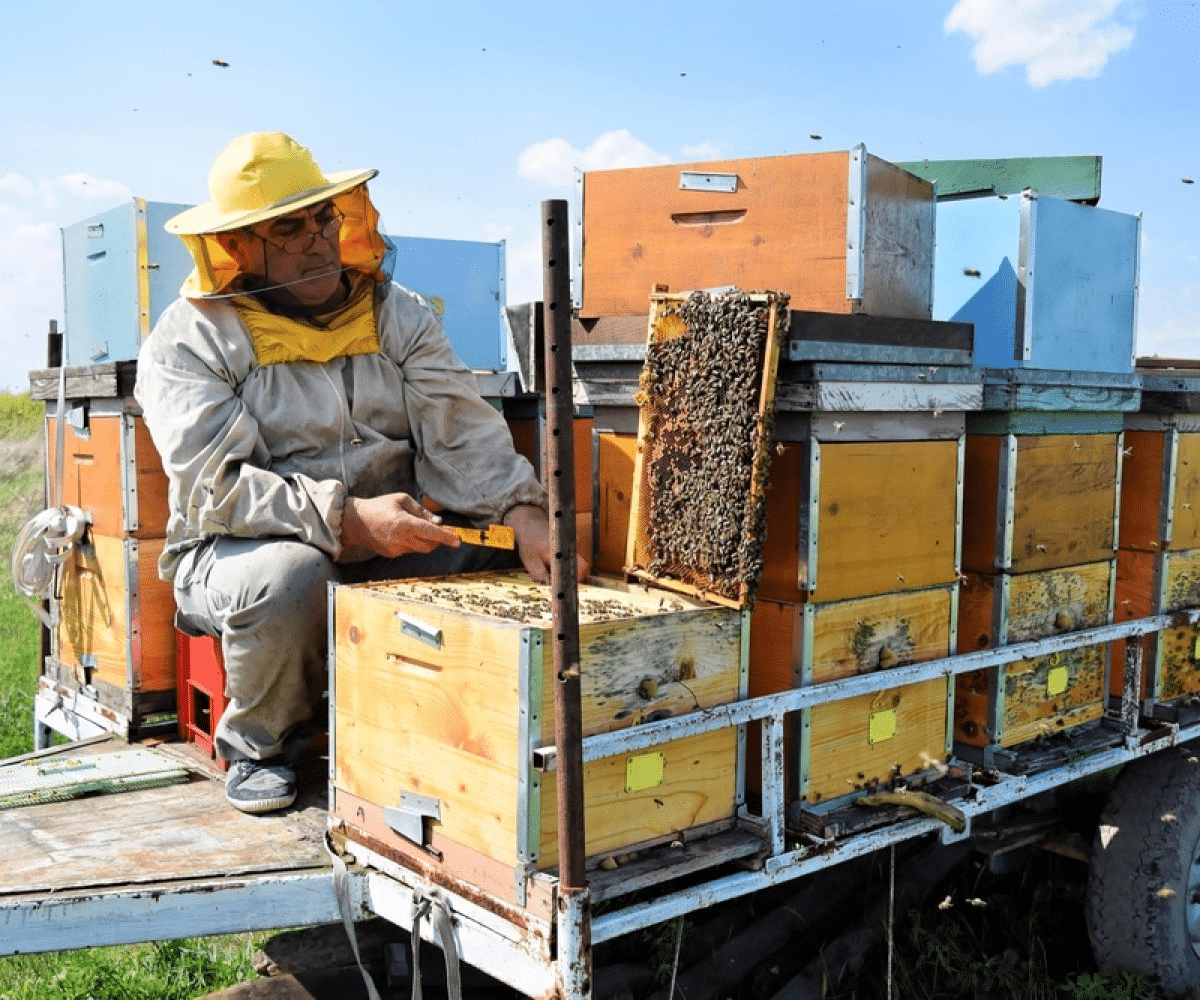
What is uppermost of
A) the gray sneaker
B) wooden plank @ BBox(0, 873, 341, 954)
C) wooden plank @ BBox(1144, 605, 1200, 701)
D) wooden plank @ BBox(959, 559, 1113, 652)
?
wooden plank @ BBox(959, 559, 1113, 652)

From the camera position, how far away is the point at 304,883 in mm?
2221

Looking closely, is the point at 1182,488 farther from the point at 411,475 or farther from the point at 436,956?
the point at 436,956

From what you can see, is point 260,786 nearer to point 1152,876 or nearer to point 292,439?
point 292,439

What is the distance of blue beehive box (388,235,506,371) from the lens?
5133mm

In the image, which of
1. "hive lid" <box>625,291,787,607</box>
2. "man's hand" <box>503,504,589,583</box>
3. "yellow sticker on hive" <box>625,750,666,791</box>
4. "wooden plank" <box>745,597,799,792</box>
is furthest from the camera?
"man's hand" <box>503,504,589,583</box>

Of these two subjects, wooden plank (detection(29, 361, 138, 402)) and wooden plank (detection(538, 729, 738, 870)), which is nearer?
wooden plank (detection(538, 729, 738, 870))

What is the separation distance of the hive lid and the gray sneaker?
0.91m

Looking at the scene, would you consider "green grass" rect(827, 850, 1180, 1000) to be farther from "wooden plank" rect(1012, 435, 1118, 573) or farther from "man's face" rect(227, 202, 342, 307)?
"man's face" rect(227, 202, 342, 307)

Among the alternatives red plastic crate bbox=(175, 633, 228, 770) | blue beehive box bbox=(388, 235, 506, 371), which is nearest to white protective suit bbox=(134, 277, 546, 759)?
red plastic crate bbox=(175, 633, 228, 770)

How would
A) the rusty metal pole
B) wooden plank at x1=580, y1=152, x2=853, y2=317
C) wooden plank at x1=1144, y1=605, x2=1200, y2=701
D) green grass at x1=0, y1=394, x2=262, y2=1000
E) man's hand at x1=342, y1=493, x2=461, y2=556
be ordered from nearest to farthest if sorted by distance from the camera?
the rusty metal pole → man's hand at x1=342, y1=493, x2=461, y2=556 → wooden plank at x1=580, y1=152, x2=853, y2=317 → green grass at x1=0, y1=394, x2=262, y2=1000 → wooden plank at x1=1144, y1=605, x2=1200, y2=701

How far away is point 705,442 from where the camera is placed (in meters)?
2.45

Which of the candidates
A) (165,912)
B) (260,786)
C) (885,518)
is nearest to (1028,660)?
(885,518)

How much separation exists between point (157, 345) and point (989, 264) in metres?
2.42

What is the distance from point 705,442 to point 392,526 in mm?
701
